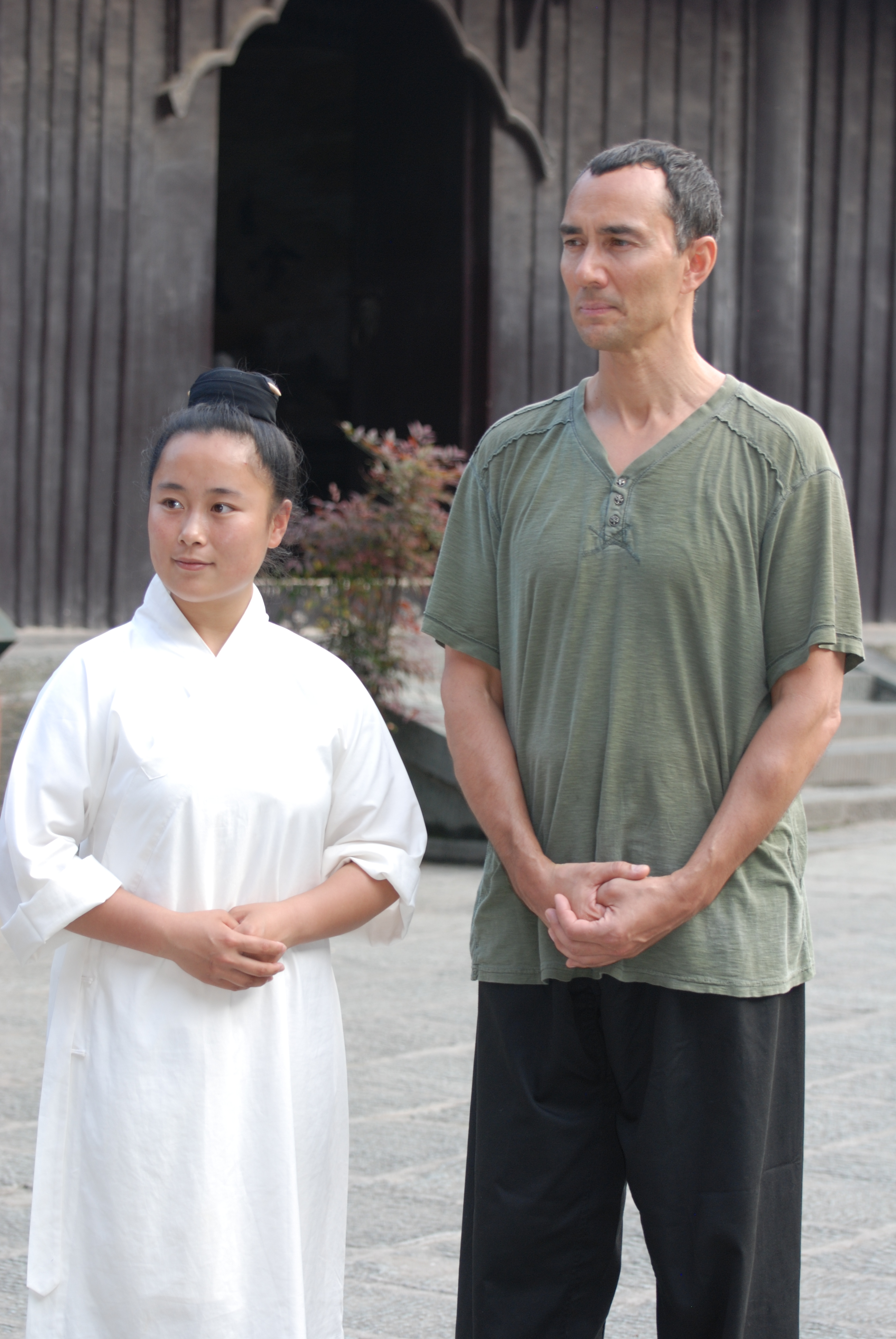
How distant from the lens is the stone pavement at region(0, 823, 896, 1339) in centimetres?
268

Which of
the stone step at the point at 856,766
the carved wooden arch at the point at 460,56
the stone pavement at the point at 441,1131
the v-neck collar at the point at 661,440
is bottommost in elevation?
the stone pavement at the point at 441,1131

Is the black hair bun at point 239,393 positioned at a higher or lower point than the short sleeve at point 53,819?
higher

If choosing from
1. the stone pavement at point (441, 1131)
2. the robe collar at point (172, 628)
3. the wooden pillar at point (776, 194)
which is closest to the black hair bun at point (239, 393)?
the robe collar at point (172, 628)

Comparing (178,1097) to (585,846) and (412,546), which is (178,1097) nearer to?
(585,846)

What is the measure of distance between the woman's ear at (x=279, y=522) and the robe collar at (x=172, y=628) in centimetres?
12

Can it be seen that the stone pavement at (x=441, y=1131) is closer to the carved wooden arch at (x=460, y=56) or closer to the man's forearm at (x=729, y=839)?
the man's forearm at (x=729, y=839)

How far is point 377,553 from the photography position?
21.9 ft

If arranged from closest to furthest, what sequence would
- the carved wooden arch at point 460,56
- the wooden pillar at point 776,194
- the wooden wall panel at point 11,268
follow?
the wooden wall panel at point 11,268 → the carved wooden arch at point 460,56 → the wooden pillar at point 776,194

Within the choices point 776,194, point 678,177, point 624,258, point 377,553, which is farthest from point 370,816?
point 776,194

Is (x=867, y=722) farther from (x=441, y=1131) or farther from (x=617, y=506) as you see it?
(x=617, y=506)

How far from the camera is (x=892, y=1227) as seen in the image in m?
3.01

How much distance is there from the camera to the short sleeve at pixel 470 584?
214 centimetres

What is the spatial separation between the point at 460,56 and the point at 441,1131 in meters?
6.51

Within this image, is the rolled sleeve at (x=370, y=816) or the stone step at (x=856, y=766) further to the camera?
the stone step at (x=856, y=766)
